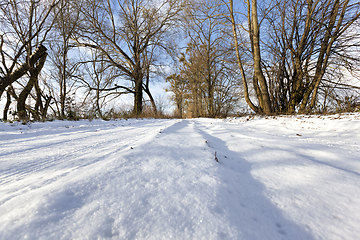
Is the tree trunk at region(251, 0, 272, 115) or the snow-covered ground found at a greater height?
the tree trunk at region(251, 0, 272, 115)

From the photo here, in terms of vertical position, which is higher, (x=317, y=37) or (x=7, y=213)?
(x=317, y=37)

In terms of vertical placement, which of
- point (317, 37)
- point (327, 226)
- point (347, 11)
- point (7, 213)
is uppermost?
point (347, 11)

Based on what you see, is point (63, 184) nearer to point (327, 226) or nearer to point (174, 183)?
point (174, 183)

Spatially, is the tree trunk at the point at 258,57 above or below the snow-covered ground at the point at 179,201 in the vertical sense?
above

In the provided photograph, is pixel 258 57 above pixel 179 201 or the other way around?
above

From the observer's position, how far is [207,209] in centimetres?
50

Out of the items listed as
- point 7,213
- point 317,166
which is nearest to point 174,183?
point 7,213

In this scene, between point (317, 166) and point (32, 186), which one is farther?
point (317, 166)

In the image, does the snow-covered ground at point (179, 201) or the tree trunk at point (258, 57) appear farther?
the tree trunk at point (258, 57)

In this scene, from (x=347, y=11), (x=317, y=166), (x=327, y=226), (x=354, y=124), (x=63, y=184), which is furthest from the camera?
(x=347, y=11)

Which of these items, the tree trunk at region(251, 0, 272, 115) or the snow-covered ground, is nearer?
the snow-covered ground

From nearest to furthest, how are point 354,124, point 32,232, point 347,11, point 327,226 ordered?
point 32,232
point 327,226
point 354,124
point 347,11

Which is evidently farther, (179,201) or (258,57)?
(258,57)

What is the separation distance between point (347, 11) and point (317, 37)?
97 cm
